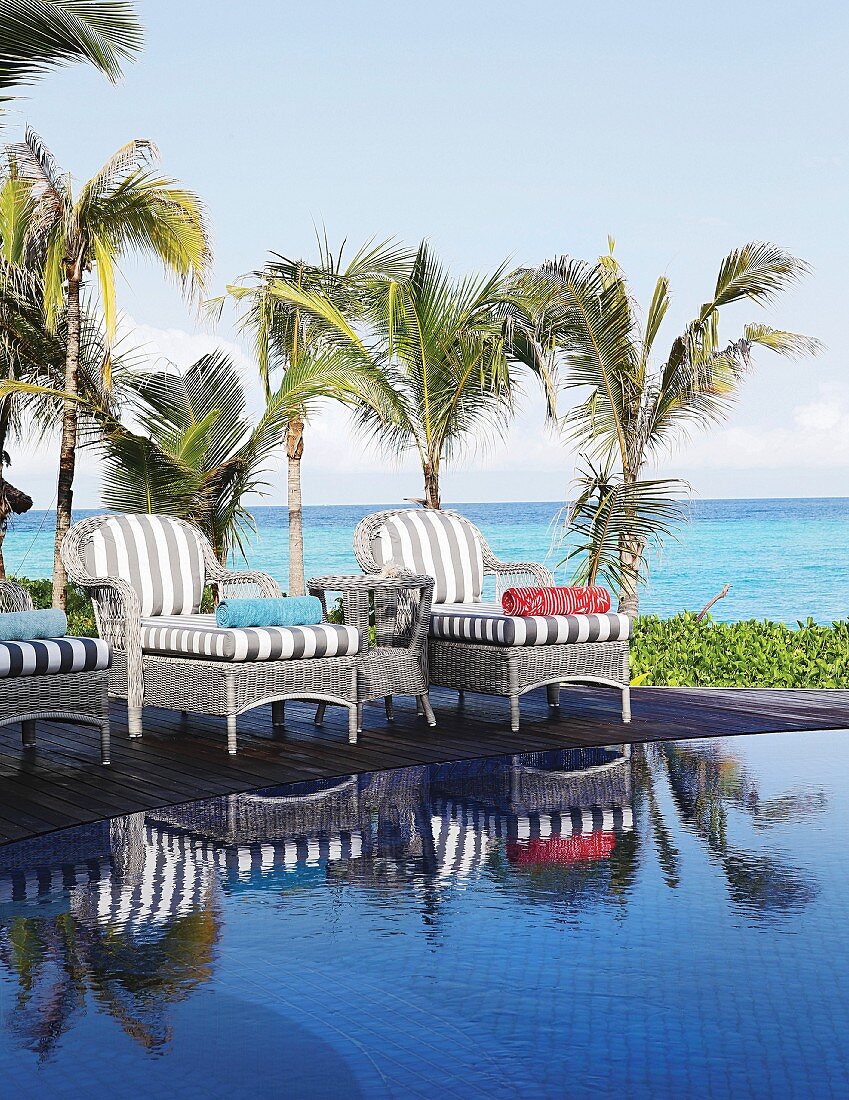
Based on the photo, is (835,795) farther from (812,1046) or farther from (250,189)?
(250,189)

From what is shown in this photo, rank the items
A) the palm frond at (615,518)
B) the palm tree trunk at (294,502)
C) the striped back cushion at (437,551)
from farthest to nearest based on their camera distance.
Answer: the palm tree trunk at (294,502), the palm frond at (615,518), the striped back cushion at (437,551)

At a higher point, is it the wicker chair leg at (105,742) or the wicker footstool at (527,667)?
the wicker footstool at (527,667)

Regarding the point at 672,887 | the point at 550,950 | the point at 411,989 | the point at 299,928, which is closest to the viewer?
the point at 411,989

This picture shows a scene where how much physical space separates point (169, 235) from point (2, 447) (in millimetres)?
3268

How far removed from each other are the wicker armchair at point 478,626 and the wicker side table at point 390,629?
203 millimetres

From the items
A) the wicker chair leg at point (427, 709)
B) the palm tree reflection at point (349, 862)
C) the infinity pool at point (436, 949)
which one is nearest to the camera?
the infinity pool at point (436, 949)

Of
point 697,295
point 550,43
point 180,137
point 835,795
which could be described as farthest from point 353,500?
point 835,795

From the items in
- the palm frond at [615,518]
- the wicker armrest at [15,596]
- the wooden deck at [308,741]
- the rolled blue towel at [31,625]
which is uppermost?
the palm frond at [615,518]

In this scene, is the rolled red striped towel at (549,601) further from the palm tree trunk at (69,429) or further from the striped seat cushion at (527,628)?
the palm tree trunk at (69,429)

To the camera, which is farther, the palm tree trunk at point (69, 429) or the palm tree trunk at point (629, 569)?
the palm tree trunk at point (69, 429)

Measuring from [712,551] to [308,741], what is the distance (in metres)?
35.8

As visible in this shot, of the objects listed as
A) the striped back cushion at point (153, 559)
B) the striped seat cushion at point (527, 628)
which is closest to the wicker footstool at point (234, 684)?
the striped back cushion at point (153, 559)

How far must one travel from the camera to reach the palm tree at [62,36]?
6.50 metres

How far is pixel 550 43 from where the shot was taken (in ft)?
63.1
